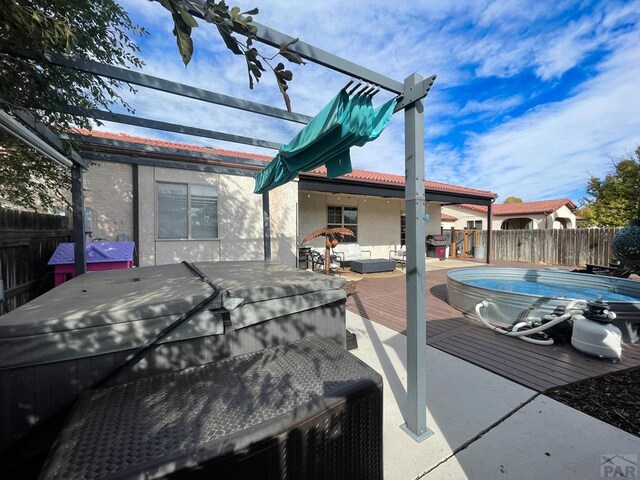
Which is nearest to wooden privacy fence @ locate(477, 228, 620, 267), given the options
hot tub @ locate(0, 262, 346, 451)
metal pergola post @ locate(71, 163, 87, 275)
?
hot tub @ locate(0, 262, 346, 451)

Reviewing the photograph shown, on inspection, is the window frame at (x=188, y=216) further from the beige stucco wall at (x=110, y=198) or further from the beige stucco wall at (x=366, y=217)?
the beige stucco wall at (x=366, y=217)

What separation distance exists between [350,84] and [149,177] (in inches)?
234

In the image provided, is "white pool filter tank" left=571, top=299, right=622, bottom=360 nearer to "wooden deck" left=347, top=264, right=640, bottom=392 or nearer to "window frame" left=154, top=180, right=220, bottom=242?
"wooden deck" left=347, top=264, right=640, bottom=392

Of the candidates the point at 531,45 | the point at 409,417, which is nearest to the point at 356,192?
the point at 531,45

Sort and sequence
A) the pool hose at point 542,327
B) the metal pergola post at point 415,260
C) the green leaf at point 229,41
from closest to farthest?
1. the green leaf at point 229,41
2. the metal pergola post at point 415,260
3. the pool hose at point 542,327

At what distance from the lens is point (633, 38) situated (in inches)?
198

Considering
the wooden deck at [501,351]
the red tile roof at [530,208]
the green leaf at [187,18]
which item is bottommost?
the wooden deck at [501,351]

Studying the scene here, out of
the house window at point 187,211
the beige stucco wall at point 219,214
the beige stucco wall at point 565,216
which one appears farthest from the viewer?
the beige stucco wall at point 565,216

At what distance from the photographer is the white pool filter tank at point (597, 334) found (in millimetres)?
2910

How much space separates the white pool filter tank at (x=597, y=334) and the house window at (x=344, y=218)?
826cm

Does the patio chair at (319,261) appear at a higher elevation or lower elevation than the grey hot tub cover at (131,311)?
lower

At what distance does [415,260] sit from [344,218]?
9.27 m

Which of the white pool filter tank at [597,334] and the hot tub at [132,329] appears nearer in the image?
the hot tub at [132,329]

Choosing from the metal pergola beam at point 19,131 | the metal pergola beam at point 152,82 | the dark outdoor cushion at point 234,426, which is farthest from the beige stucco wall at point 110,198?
the dark outdoor cushion at point 234,426
